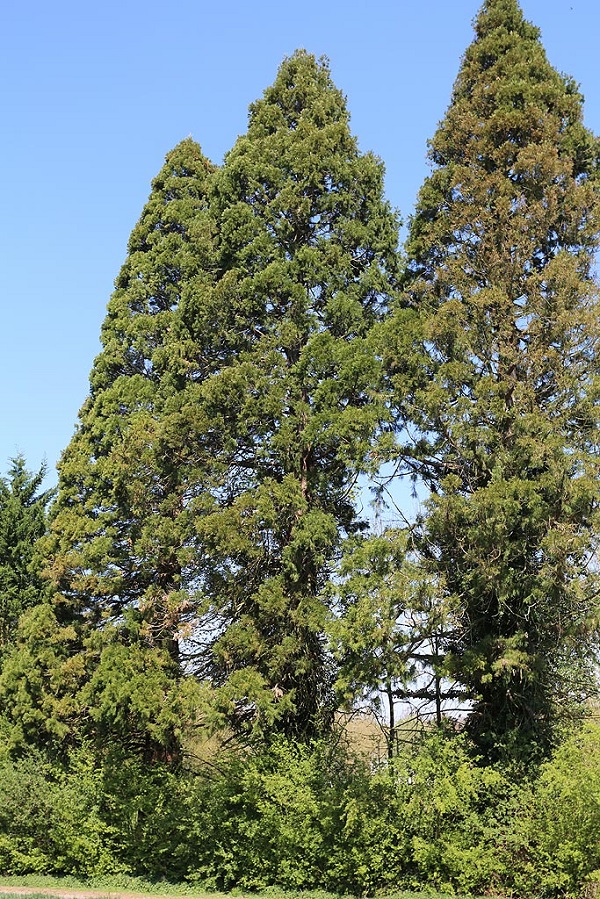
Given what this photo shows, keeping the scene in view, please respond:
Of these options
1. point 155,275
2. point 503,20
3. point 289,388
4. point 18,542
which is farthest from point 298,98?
point 18,542

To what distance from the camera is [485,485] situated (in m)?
12.4

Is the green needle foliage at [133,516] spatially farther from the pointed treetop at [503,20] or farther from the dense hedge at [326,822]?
the pointed treetop at [503,20]

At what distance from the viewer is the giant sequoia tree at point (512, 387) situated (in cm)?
1134

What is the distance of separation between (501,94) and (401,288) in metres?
3.38

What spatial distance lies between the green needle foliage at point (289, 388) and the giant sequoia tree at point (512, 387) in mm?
983

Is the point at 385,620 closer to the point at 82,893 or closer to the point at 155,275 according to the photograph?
the point at 82,893

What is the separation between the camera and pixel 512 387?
12094 mm

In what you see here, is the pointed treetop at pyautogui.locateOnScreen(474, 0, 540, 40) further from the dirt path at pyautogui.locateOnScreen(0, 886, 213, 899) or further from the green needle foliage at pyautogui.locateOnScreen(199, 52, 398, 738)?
the dirt path at pyautogui.locateOnScreen(0, 886, 213, 899)

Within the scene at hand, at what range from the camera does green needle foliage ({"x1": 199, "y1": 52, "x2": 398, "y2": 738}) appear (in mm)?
12836

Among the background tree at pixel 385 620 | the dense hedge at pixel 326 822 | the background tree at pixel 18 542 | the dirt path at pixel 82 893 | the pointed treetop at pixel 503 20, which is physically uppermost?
the pointed treetop at pixel 503 20

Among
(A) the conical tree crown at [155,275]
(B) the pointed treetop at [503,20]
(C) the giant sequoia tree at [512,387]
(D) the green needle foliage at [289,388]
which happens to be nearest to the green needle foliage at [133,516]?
(A) the conical tree crown at [155,275]

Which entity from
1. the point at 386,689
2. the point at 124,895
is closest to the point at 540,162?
the point at 386,689

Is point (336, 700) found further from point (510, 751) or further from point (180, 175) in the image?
point (180, 175)

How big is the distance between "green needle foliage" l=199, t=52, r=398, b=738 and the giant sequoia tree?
0.98m
